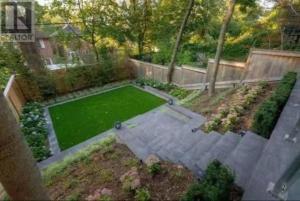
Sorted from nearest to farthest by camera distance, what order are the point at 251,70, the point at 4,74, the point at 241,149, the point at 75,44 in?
the point at 241,149 → the point at 251,70 → the point at 4,74 → the point at 75,44

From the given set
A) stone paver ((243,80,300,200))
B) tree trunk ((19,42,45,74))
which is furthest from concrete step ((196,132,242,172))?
tree trunk ((19,42,45,74))

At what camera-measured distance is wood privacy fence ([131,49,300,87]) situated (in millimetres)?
6473

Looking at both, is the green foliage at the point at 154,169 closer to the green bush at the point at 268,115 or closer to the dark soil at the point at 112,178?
the dark soil at the point at 112,178

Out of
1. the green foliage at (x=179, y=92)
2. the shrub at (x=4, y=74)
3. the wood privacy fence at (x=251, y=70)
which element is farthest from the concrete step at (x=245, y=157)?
the shrub at (x=4, y=74)

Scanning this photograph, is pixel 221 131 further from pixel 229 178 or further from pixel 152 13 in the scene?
pixel 152 13

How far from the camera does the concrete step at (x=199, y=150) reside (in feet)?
11.7

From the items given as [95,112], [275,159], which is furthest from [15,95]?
[275,159]

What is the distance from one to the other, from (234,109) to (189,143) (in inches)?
67.8

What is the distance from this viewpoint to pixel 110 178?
3.70m

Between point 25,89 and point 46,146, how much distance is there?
438 centimetres

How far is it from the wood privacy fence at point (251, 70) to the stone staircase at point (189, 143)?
2.81 m

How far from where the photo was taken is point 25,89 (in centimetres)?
915

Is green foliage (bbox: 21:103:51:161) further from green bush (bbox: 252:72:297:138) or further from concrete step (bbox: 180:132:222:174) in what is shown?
green bush (bbox: 252:72:297:138)

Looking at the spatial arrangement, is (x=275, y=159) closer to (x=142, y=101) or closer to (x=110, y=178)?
(x=110, y=178)
